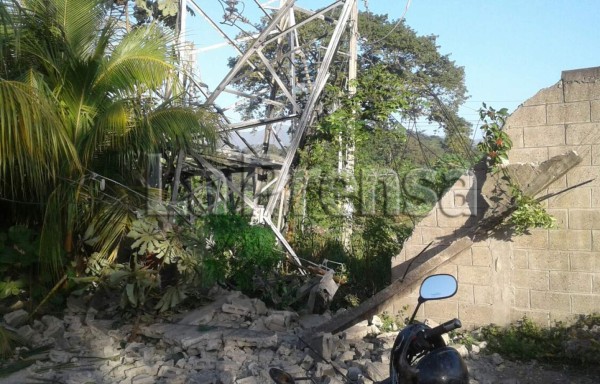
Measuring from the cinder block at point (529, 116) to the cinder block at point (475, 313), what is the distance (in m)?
1.87

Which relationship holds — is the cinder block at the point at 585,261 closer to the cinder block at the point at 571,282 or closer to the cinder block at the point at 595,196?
the cinder block at the point at 571,282

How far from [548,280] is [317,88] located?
5174 mm

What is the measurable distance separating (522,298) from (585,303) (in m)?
0.57

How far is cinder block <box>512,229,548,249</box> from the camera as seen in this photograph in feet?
19.2

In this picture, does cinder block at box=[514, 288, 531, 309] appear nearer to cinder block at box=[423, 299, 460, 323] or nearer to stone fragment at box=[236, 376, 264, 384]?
cinder block at box=[423, 299, 460, 323]

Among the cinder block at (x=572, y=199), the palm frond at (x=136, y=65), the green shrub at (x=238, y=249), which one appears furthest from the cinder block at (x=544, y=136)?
the palm frond at (x=136, y=65)

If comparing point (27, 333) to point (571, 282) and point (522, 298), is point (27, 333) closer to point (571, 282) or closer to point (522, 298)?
point (522, 298)

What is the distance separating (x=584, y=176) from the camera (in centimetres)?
566

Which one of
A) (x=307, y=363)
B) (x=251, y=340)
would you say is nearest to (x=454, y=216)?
(x=307, y=363)

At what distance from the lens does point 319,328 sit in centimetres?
624

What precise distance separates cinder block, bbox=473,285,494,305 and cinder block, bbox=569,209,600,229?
3.28 feet

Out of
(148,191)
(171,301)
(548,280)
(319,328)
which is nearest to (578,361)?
(548,280)

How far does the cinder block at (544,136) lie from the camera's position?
5.81 m

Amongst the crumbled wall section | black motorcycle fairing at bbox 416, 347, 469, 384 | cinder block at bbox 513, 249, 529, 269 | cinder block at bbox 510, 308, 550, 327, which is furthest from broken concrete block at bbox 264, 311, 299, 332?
black motorcycle fairing at bbox 416, 347, 469, 384
